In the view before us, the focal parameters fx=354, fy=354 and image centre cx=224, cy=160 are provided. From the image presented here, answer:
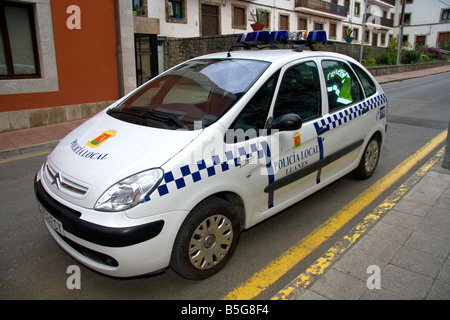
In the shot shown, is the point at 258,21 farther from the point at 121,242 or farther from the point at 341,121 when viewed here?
the point at 121,242

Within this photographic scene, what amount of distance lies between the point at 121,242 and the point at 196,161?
72 cm

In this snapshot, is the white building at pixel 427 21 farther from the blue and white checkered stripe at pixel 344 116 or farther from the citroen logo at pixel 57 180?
the citroen logo at pixel 57 180

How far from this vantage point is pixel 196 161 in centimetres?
245

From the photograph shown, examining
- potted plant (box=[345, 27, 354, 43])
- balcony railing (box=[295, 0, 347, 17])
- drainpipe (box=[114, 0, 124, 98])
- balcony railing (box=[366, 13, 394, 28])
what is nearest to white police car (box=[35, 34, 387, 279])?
drainpipe (box=[114, 0, 124, 98])

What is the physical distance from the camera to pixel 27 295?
8.30 feet

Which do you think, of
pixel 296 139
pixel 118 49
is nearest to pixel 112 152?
pixel 296 139

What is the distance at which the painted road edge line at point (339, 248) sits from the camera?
8.36ft

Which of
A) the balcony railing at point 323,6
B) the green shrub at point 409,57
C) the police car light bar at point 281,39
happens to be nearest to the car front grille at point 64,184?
the police car light bar at point 281,39

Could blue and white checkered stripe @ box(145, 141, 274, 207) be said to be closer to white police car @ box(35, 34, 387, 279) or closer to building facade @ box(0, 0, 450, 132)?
white police car @ box(35, 34, 387, 279)

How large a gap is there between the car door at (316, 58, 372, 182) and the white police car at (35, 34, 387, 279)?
0.02 metres

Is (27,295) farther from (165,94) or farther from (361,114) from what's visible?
(361,114)

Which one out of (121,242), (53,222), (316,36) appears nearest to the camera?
(121,242)
